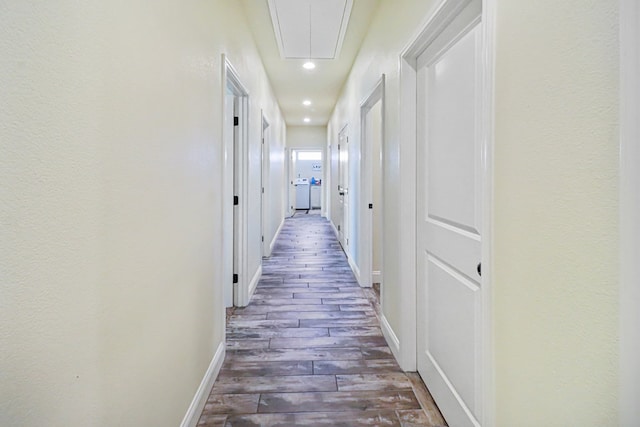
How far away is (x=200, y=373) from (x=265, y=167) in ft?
11.3

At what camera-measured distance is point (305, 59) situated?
422 centimetres

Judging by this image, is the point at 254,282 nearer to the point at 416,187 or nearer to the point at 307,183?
the point at 416,187

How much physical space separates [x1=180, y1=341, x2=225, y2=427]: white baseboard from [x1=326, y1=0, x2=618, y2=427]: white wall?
1278 millimetres

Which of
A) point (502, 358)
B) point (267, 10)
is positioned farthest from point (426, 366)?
point (267, 10)

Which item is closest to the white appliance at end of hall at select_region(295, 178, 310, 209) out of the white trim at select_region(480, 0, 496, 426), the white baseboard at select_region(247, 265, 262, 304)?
the white baseboard at select_region(247, 265, 262, 304)

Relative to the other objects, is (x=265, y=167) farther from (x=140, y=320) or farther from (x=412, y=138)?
(x=140, y=320)

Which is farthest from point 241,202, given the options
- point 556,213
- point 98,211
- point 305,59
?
point 556,213

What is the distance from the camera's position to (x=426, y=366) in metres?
2.00

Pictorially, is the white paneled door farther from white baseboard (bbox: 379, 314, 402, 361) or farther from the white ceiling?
the white ceiling

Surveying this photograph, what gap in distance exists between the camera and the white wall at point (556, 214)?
2.35ft

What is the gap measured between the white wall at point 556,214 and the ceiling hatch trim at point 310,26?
209 cm

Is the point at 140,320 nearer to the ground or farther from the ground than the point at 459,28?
nearer to the ground

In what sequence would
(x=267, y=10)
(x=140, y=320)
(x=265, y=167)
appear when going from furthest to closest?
(x=265, y=167) < (x=267, y=10) < (x=140, y=320)

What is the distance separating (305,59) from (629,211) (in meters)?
4.07
